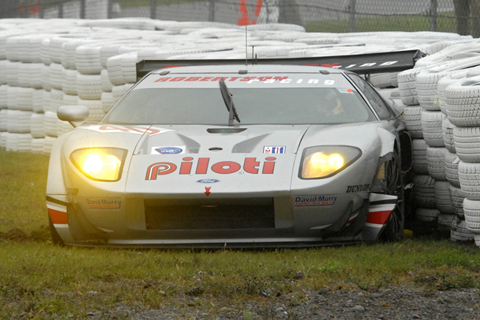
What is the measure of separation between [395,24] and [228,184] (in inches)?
354

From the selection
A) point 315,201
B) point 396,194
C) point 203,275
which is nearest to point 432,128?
point 396,194

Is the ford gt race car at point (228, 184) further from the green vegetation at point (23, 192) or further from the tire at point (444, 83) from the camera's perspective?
the green vegetation at point (23, 192)

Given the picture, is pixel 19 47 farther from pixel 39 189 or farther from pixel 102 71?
pixel 39 189

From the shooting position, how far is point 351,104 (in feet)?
18.8

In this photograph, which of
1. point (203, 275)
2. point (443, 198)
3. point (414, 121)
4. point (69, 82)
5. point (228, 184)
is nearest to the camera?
point (203, 275)

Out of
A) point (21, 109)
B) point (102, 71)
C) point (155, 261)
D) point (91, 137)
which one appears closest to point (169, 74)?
point (91, 137)

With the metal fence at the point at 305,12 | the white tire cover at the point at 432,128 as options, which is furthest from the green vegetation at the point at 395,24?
the white tire cover at the point at 432,128

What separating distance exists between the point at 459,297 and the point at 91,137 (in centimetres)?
258

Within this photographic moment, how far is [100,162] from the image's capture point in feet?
15.9

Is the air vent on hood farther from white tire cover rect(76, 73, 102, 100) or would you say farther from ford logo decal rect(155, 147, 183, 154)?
white tire cover rect(76, 73, 102, 100)

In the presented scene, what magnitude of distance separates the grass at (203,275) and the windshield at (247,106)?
1107 mm

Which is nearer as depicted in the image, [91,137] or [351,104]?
[91,137]

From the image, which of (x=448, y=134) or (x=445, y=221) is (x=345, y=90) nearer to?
(x=448, y=134)

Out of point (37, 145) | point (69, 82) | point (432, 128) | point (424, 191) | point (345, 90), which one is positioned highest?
point (345, 90)
